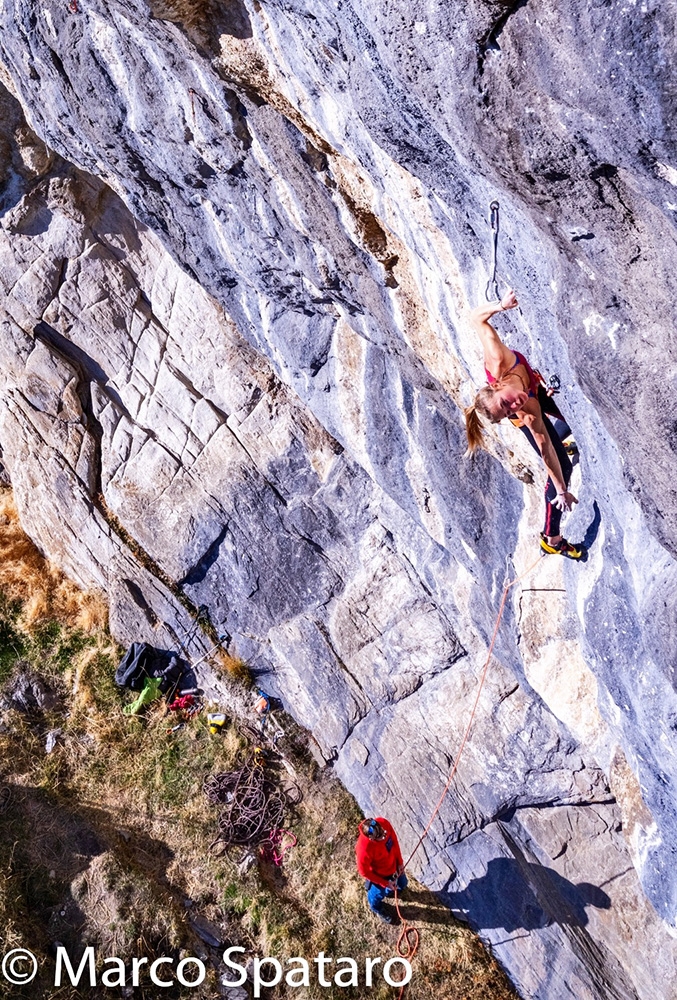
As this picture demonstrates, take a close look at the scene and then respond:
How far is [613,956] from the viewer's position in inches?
245

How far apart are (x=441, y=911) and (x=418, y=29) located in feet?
23.7

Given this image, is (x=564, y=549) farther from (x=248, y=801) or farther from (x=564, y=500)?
(x=248, y=801)

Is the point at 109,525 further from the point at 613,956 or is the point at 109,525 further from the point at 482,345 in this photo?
the point at 613,956

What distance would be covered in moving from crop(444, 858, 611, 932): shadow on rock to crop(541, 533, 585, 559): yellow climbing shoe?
3.42 meters

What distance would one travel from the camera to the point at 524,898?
259 inches

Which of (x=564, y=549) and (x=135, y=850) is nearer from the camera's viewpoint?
(x=564, y=549)

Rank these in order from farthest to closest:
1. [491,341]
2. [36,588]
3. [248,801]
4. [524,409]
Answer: [36,588] < [248,801] < [524,409] < [491,341]

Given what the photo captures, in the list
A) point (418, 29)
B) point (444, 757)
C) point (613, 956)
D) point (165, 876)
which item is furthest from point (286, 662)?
point (418, 29)

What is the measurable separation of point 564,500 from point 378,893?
4.30m

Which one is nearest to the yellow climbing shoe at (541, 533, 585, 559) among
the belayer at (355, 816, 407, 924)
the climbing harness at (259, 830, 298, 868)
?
the belayer at (355, 816, 407, 924)

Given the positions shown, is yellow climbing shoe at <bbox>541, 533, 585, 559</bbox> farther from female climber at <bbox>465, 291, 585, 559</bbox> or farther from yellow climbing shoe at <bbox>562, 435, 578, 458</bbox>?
yellow climbing shoe at <bbox>562, 435, 578, 458</bbox>

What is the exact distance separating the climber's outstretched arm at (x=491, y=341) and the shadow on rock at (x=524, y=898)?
4.91 meters

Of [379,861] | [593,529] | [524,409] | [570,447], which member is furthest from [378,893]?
[524,409]

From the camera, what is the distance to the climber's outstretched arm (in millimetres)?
4098
